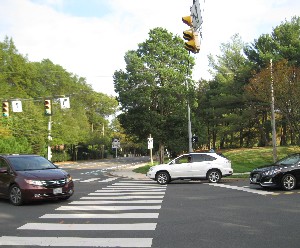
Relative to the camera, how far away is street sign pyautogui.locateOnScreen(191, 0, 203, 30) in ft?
35.0

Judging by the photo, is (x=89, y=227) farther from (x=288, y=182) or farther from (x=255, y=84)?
(x=255, y=84)

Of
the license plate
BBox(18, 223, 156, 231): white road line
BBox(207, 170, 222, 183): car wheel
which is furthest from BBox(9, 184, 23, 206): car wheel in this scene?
BBox(207, 170, 222, 183): car wheel

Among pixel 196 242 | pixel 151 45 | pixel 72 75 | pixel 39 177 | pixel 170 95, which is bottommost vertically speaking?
pixel 196 242

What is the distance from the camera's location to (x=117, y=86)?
3628cm

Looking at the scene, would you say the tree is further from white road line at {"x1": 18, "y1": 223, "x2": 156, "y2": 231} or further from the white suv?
white road line at {"x1": 18, "y1": 223, "x2": 156, "y2": 231}

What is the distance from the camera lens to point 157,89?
118ft

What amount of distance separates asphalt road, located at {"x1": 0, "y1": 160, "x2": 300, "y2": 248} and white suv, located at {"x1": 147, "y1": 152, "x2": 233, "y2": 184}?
5973mm

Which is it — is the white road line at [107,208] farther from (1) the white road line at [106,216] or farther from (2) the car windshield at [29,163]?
(2) the car windshield at [29,163]

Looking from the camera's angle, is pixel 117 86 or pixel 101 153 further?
pixel 101 153

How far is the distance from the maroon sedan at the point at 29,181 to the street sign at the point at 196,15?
605 cm

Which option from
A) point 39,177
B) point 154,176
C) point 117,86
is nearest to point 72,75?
point 117,86

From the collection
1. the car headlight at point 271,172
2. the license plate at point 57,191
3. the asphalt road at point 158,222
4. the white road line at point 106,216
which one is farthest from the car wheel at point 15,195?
the car headlight at point 271,172

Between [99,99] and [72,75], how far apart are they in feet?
41.1

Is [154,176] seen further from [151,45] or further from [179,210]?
[151,45]
